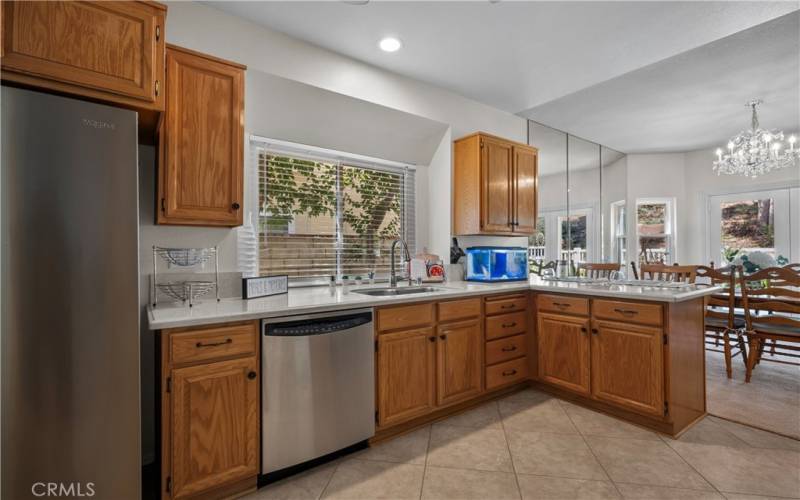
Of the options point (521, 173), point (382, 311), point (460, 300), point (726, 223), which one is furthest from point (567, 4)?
point (726, 223)

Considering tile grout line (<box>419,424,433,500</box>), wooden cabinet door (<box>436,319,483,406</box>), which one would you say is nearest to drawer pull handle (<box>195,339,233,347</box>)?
tile grout line (<box>419,424,433,500</box>)

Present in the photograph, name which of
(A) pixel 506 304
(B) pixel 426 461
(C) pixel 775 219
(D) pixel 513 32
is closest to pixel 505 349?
(A) pixel 506 304

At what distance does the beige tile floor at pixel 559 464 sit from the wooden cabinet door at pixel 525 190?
173 centimetres

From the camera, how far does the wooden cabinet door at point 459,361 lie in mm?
2535

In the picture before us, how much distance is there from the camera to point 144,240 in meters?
2.09

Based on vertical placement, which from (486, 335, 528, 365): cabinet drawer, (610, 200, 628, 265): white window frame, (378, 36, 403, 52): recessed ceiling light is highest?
(378, 36, 403, 52): recessed ceiling light

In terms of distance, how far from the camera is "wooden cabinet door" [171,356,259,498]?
162 centimetres

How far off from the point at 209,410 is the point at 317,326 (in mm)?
593

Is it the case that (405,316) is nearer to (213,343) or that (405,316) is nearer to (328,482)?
(328,482)

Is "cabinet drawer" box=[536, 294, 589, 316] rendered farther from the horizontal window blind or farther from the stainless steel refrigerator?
the stainless steel refrigerator

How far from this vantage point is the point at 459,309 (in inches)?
104

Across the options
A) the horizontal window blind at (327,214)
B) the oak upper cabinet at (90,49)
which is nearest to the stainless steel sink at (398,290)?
the horizontal window blind at (327,214)

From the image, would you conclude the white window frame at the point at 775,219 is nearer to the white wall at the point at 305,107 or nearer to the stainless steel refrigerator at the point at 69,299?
the white wall at the point at 305,107

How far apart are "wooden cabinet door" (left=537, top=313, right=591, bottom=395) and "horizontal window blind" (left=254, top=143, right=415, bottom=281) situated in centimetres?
138
